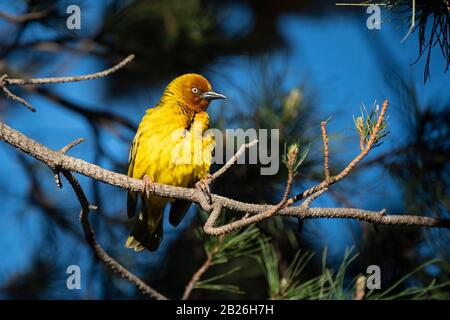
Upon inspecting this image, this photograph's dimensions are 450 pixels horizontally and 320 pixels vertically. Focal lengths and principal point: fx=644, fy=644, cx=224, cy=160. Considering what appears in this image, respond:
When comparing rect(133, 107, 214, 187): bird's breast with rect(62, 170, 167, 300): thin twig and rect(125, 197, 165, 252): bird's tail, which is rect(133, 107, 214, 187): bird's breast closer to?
rect(125, 197, 165, 252): bird's tail

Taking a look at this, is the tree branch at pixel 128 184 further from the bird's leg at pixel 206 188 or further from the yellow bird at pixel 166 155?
the yellow bird at pixel 166 155

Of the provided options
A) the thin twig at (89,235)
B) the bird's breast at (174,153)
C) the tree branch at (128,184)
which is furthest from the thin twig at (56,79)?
the bird's breast at (174,153)

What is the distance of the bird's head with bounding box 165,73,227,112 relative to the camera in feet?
12.2

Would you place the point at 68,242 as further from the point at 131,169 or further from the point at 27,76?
the point at 27,76

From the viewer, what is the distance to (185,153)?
3279 mm

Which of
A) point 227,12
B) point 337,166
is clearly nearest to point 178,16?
point 227,12

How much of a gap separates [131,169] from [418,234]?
1.54m

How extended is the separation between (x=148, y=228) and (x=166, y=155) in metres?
0.50

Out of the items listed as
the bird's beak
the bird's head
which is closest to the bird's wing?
the bird's head

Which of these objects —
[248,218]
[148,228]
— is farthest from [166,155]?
[248,218]

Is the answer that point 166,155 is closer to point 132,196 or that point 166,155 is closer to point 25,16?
point 132,196

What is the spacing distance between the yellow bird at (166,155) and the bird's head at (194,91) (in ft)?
0.03

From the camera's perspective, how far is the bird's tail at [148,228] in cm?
352

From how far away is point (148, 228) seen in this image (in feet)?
11.7
